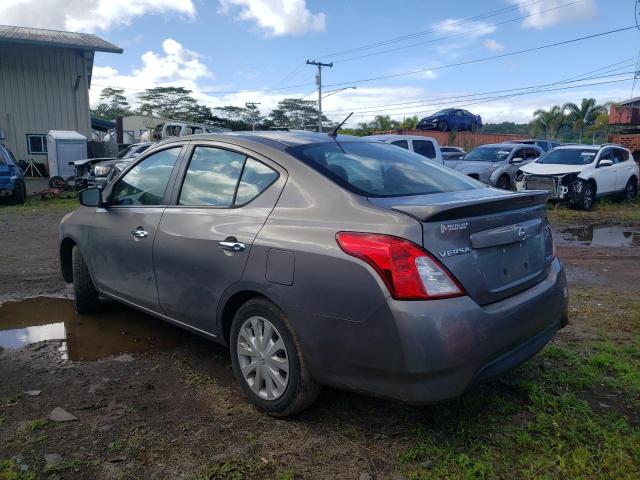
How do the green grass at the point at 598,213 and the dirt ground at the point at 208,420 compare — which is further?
the green grass at the point at 598,213

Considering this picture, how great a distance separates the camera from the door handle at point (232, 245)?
2.98 metres

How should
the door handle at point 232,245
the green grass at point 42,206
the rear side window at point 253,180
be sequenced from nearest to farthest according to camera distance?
the door handle at point 232,245 < the rear side window at point 253,180 < the green grass at point 42,206

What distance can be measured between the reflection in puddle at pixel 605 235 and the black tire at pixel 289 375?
7.67m

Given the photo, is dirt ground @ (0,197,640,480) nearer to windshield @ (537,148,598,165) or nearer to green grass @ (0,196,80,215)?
green grass @ (0,196,80,215)

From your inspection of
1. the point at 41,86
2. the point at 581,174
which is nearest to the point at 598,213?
the point at 581,174

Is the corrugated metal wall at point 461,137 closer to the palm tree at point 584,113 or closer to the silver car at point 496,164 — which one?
the palm tree at point 584,113

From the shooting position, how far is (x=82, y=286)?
4.65m

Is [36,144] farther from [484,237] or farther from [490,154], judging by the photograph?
[484,237]

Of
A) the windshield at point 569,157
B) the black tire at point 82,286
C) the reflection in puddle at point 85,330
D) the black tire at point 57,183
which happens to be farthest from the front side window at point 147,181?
the black tire at point 57,183

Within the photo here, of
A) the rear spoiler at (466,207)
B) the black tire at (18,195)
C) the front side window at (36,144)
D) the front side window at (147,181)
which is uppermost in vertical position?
the front side window at (36,144)

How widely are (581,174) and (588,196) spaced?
24.0 inches

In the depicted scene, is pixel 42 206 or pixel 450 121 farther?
pixel 450 121

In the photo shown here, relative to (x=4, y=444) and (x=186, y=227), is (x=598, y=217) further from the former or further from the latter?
(x=4, y=444)

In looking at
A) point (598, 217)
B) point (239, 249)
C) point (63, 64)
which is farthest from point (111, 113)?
point (239, 249)
